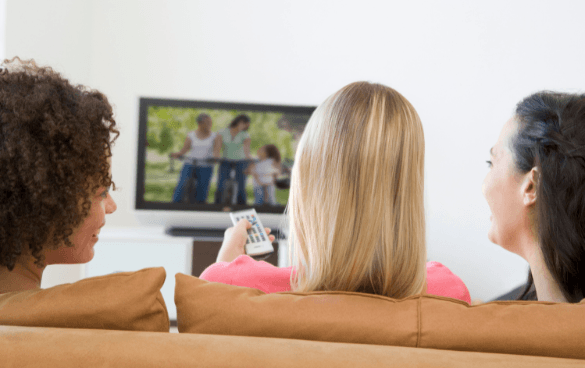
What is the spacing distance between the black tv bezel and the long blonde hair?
226cm

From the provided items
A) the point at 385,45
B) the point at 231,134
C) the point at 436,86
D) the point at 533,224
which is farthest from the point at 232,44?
the point at 533,224

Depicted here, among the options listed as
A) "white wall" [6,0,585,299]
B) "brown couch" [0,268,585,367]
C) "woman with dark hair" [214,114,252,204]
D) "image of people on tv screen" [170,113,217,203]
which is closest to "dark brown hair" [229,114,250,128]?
"woman with dark hair" [214,114,252,204]

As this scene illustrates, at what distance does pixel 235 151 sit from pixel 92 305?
2.51m

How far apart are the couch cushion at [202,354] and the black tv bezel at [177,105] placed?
253cm

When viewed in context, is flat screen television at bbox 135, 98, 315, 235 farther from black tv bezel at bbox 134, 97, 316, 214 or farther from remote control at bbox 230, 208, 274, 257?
remote control at bbox 230, 208, 274, 257

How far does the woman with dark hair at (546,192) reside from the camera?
0.99 meters

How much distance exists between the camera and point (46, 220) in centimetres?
74

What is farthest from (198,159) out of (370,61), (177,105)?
(370,61)

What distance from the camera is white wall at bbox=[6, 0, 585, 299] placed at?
309 cm

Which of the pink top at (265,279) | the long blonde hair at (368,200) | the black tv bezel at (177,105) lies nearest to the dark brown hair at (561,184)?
the pink top at (265,279)

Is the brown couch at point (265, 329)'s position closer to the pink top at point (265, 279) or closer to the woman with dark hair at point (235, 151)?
the pink top at point (265, 279)

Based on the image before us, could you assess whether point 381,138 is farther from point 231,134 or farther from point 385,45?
point 385,45

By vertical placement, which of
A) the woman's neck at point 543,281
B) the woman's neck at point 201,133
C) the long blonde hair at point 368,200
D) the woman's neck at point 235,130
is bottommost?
the woman's neck at point 543,281

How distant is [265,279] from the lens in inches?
35.4
